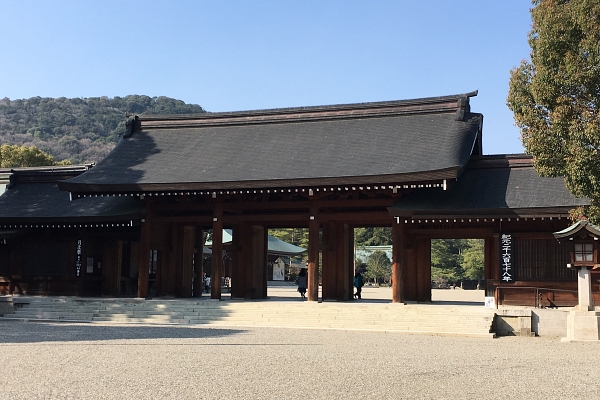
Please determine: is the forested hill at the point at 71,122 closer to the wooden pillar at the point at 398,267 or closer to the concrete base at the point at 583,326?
the wooden pillar at the point at 398,267

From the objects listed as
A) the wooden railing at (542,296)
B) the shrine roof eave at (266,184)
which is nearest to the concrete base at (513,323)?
the wooden railing at (542,296)

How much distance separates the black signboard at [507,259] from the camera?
18.6m

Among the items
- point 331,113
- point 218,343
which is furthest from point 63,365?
point 331,113

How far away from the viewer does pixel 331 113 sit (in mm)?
24578

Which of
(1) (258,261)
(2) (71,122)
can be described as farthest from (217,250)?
(2) (71,122)

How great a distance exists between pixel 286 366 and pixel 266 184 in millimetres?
10045

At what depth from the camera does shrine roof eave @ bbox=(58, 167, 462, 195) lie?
60.3 ft

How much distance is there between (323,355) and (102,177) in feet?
42.7

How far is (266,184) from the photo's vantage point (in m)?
19.9

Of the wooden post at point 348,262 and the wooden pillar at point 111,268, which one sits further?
the wooden pillar at point 111,268

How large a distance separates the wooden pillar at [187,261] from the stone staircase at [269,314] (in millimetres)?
3480

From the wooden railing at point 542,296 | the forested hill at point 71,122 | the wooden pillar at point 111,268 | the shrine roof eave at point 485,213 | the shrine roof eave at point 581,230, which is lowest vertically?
the wooden railing at point 542,296

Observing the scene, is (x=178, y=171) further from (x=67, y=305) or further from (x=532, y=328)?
(x=532, y=328)

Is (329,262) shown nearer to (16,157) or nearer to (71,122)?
(16,157)
